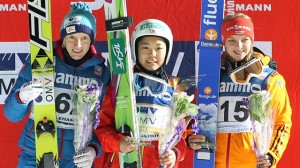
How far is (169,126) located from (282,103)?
0.73 meters

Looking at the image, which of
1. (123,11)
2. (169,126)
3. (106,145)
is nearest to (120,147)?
Answer: (106,145)

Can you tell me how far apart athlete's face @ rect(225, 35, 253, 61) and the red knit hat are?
26mm

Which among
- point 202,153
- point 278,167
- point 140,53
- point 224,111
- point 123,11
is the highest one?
point 123,11

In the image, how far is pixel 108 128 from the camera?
3.53 m

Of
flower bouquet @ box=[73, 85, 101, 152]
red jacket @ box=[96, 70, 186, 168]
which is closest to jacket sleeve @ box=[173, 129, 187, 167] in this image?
red jacket @ box=[96, 70, 186, 168]

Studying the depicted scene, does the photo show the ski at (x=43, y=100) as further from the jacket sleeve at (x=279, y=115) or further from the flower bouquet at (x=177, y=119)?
the jacket sleeve at (x=279, y=115)

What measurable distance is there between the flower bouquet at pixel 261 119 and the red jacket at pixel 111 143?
0.43 metres

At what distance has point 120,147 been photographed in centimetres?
339

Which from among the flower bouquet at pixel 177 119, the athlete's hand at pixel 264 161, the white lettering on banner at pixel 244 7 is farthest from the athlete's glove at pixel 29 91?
the white lettering on banner at pixel 244 7

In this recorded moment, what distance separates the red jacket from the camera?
135 inches

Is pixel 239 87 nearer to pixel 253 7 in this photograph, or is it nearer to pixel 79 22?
pixel 79 22

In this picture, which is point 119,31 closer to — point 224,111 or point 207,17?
point 207,17

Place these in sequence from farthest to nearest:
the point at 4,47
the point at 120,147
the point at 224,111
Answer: the point at 4,47 < the point at 224,111 < the point at 120,147

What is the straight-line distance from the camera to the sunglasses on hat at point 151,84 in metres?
3.51
